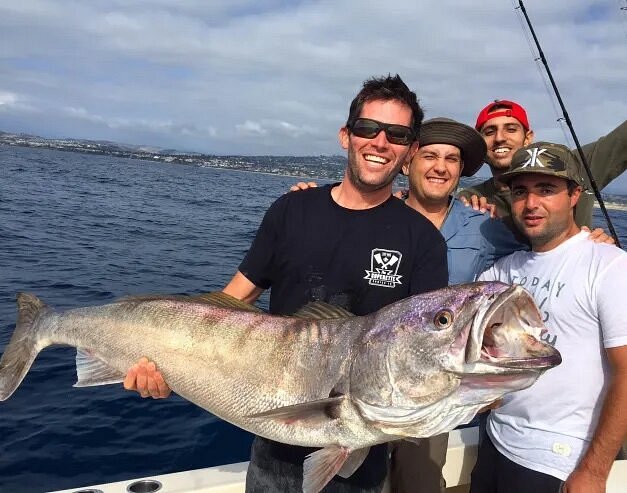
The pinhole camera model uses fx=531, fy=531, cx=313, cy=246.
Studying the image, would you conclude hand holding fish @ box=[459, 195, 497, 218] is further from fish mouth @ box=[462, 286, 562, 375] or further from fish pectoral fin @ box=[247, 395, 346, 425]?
fish pectoral fin @ box=[247, 395, 346, 425]

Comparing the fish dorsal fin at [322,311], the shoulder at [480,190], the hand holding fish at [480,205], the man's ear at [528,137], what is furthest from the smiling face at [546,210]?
the man's ear at [528,137]

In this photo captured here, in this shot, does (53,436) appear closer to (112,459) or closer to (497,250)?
(112,459)

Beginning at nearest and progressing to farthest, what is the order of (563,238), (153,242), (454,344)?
(454,344) → (563,238) → (153,242)

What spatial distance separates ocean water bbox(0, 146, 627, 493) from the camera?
21.3 feet

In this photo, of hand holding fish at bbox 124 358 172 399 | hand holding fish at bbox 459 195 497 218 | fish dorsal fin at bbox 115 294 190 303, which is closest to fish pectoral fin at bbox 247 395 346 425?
hand holding fish at bbox 124 358 172 399

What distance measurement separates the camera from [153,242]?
20.6 m

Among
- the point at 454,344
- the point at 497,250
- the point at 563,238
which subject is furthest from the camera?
the point at 497,250

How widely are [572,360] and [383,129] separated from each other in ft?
5.85

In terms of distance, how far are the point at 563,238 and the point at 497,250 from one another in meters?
0.74

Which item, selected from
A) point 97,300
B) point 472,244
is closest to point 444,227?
point 472,244

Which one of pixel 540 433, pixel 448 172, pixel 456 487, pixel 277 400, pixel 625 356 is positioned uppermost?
pixel 448 172

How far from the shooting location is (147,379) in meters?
3.19

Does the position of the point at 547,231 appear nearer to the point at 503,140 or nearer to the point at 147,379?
the point at 503,140

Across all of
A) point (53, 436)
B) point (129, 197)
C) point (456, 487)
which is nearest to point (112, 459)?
point (53, 436)
